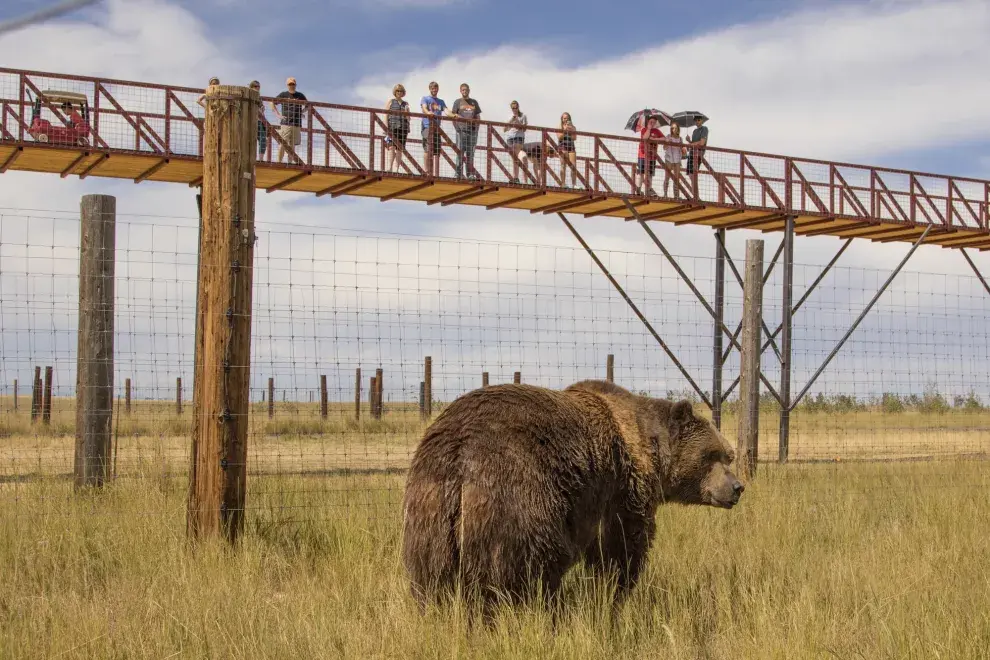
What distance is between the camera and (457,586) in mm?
4973

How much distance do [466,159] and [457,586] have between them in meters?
13.2

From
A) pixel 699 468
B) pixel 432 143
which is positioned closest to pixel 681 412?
pixel 699 468

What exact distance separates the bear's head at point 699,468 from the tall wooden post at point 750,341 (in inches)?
254

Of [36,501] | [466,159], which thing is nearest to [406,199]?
[466,159]

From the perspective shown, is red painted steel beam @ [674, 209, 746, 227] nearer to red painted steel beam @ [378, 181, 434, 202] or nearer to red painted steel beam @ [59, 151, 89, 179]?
red painted steel beam @ [378, 181, 434, 202]

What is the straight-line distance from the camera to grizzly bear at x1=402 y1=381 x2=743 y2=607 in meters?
4.98

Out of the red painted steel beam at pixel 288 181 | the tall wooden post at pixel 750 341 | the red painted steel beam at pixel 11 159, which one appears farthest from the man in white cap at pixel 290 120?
the tall wooden post at pixel 750 341

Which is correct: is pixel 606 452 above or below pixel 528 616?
above

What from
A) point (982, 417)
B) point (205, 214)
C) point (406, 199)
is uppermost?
point (406, 199)

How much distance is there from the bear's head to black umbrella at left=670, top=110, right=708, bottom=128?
50.9ft

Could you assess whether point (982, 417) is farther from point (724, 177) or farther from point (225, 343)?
point (225, 343)

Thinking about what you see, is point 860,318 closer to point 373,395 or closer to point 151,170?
point 151,170

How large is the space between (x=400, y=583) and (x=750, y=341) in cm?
858

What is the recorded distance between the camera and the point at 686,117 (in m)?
21.8
